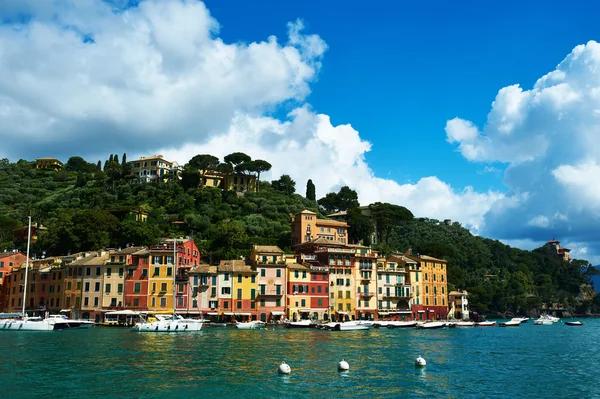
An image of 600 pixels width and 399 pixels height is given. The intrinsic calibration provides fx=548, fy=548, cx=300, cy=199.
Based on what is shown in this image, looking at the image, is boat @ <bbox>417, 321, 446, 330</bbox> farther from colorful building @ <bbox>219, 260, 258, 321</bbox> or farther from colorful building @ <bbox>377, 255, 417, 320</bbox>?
colorful building @ <bbox>219, 260, 258, 321</bbox>

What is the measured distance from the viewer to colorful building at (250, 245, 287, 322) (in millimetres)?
82625

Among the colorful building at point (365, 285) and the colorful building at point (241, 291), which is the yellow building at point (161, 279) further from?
the colorful building at point (365, 285)

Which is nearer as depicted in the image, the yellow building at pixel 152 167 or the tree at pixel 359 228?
the tree at pixel 359 228

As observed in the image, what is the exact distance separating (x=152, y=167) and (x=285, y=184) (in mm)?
37004

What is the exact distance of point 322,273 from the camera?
289ft

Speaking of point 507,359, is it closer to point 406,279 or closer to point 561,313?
point 406,279

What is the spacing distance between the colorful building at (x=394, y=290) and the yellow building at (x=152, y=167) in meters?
69.6

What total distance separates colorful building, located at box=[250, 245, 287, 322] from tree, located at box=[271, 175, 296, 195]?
56.7 m

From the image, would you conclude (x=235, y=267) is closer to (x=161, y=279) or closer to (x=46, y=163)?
(x=161, y=279)

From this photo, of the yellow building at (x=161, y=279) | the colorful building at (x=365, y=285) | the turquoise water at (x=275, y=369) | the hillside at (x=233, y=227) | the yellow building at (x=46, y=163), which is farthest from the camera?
the yellow building at (x=46, y=163)

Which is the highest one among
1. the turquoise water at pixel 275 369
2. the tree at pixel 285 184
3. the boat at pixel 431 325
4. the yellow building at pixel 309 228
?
the tree at pixel 285 184

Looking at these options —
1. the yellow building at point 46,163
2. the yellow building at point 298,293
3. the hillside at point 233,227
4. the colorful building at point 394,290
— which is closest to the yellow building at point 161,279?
the hillside at point 233,227

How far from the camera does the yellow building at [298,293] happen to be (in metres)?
84.8

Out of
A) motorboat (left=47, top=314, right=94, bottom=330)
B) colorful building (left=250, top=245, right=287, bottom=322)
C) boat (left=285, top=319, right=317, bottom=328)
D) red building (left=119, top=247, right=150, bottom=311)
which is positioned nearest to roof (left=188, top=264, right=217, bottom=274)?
colorful building (left=250, top=245, right=287, bottom=322)
